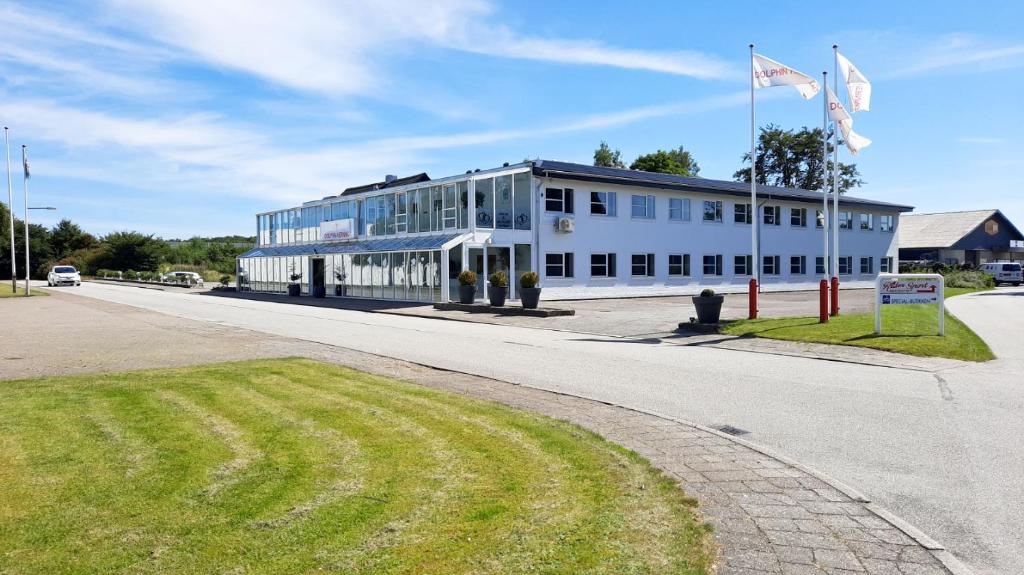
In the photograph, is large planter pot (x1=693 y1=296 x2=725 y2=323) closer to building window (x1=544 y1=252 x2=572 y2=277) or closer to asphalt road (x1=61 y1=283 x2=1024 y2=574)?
asphalt road (x1=61 y1=283 x2=1024 y2=574)

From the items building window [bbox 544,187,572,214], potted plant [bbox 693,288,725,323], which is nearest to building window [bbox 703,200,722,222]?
building window [bbox 544,187,572,214]

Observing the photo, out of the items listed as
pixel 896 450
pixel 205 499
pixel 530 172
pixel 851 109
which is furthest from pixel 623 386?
pixel 530 172

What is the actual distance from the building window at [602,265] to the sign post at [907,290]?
19.8 meters

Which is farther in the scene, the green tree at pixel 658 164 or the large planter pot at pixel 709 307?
Result: the green tree at pixel 658 164

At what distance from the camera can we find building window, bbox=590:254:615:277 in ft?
115

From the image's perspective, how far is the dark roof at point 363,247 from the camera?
32.1 meters

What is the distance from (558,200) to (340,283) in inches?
537

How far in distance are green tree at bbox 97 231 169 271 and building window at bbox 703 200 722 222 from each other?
2427 inches

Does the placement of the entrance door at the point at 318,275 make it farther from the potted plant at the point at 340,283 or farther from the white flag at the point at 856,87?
the white flag at the point at 856,87

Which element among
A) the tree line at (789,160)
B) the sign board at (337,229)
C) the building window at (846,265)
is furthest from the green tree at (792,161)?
the sign board at (337,229)

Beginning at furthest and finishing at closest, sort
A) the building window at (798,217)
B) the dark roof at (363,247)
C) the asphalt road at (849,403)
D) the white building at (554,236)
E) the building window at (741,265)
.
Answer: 1. the building window at (798,217)
2. the building window at (741,265)
3. the white building at (554,236)
4. the dark roof at (363,247)
5. the asphalt road at (849,403)

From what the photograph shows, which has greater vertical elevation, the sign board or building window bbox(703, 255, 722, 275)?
the sign board

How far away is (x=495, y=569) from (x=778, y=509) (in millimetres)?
2073

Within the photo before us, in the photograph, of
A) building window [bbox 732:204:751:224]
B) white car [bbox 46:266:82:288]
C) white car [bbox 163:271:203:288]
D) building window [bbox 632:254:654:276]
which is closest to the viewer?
building window [bbox 632:254:654:276]
